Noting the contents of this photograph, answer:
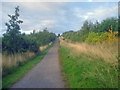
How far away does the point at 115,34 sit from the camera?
29.8 ft

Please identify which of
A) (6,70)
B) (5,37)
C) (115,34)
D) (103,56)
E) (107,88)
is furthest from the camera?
(5,37)

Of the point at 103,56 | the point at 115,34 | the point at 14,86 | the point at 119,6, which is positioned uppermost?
the point at 119,6

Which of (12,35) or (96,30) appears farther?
(96,30)

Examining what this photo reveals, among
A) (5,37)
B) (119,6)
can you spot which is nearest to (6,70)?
(5,37)

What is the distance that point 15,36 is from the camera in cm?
1131

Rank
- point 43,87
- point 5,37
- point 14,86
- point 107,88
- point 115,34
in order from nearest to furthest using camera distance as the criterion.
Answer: point 107,88, point 43,87, point 14,86, point 115,34, point 5,37

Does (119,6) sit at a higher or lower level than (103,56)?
higher

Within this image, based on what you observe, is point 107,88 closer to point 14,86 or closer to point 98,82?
point 98,82

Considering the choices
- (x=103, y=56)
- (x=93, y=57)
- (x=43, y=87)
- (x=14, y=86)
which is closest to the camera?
(x=43, y=87)

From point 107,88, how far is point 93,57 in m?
4.30

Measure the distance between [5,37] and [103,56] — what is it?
28.9ft

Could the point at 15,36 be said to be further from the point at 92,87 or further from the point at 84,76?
the point at 92,87

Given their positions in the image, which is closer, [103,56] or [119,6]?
[103,56]

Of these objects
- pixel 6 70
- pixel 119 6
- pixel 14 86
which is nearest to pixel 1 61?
pixel 6 70
